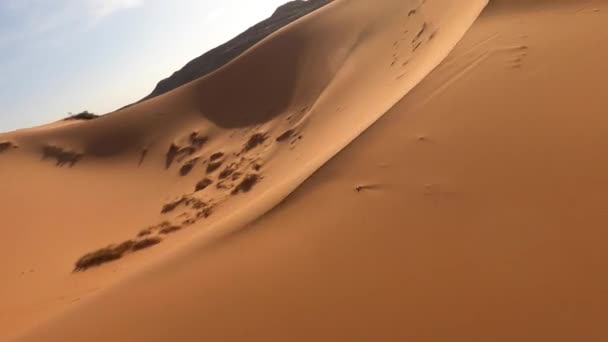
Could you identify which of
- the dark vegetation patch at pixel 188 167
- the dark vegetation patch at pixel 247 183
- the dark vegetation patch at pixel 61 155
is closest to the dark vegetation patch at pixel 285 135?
the dark vegetation patch at pixel 247 183

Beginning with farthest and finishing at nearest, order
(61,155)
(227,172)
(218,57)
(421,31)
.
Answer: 1. (218,57)
2. (61,155)
3. (227,172)
4. (421,31)

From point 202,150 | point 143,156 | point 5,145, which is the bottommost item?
point 202,150

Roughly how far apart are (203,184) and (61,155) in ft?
20.7

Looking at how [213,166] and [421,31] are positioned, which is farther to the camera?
[213,166]

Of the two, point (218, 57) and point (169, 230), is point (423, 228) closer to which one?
point (169, 230)

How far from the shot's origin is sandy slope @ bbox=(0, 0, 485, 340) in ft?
17.9

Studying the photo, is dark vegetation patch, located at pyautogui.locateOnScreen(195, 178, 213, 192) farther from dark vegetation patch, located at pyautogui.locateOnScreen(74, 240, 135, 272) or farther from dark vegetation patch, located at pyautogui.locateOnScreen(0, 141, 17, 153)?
dark vegetation patch, located at pyautogui.locateOnScreen(0, 141, 17, 153)

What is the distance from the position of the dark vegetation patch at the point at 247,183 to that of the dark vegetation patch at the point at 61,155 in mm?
7295

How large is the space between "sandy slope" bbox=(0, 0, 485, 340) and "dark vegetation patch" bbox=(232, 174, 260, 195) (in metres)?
0.04

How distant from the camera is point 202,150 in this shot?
439 inches

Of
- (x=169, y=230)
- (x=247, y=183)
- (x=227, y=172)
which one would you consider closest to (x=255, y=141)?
(x=227, y=172)

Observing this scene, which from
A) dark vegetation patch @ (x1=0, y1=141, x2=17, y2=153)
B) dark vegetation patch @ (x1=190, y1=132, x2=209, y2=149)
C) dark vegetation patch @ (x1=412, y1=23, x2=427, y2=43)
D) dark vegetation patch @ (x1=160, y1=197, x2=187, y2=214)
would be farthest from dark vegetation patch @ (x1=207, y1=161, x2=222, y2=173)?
dark vegetation patch @ (x1=0, y1=141, x2=17, y2=153)

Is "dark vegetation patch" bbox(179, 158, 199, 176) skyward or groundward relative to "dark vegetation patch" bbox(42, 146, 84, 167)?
groundward

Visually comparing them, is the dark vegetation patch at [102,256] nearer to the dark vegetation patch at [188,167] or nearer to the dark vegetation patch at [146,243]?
the dark vegetation patch at [146,243]
